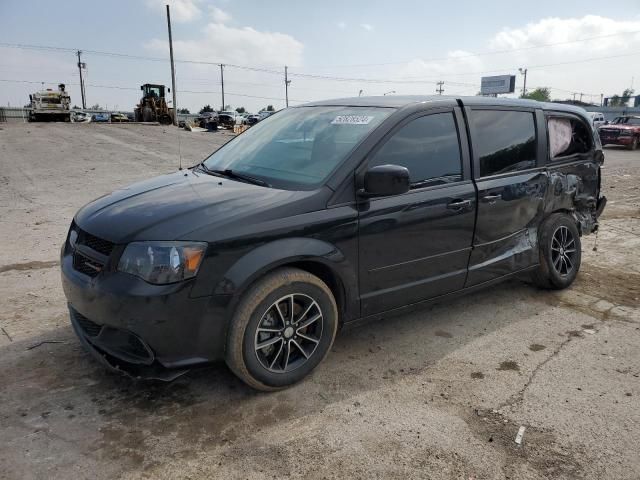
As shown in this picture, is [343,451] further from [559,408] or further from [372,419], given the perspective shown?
[559,408]

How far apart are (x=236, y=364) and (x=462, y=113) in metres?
2.57

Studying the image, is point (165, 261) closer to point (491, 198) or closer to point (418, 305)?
point (418, 305)

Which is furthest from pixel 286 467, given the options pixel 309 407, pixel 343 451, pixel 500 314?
pixel 500 314

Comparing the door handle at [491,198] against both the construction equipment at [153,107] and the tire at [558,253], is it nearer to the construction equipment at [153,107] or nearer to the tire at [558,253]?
the tire at [558,253]

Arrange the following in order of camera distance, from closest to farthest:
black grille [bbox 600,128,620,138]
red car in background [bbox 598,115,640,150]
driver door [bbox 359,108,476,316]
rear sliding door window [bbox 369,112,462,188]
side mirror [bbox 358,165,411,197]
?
1. side mirror [bbox 358,165,411,197]
2. driver door [bbox 359,108,476,316]
3. rear sliding door window [bbox 369,112,462,188]
4. red car in background [bbox 598,115,640,150]
5. black grille [bbox 600,128,620,138]

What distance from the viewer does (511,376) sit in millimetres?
3363

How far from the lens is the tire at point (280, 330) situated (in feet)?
9.51

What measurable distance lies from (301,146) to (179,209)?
1107mm

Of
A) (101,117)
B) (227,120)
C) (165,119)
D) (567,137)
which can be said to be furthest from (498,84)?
(567,137)

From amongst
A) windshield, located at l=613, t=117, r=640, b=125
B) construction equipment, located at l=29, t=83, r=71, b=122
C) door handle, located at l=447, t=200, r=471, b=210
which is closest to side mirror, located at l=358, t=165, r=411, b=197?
door handle, located at l=447, t=200, r=471, b=210

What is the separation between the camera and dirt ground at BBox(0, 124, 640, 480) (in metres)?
2.50

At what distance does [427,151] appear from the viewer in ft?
12.2

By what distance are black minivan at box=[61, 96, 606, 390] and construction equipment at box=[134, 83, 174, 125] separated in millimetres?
33305

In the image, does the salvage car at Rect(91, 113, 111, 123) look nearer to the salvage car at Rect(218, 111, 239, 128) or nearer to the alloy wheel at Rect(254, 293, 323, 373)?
the salvage car at Rect(218, 111, 239, 128)
